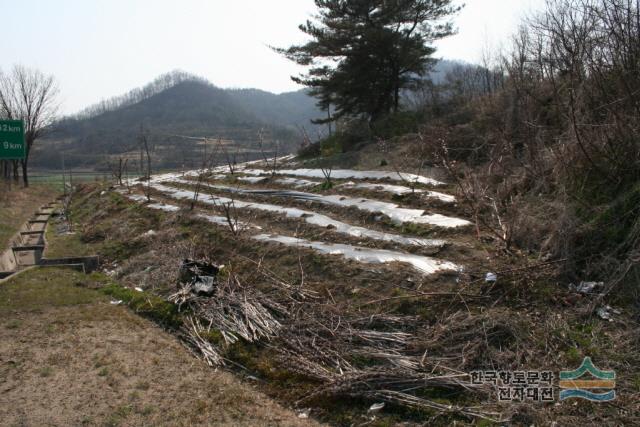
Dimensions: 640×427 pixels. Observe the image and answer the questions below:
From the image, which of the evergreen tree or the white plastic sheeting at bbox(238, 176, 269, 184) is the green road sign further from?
the evergreen tree

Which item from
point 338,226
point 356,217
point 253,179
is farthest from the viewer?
point 253,179

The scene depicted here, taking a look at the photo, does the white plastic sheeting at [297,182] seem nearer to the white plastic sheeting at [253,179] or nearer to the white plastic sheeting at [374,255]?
the white plastic sheeting at [253,179]

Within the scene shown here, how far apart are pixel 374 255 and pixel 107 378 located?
3.46m

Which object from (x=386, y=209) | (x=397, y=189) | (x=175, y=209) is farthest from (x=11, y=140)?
(x=397, y=189)

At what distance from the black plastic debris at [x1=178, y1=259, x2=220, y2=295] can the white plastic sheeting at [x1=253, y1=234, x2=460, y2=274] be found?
1306 mm

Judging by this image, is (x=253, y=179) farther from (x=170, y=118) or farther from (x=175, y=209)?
(x=170, y=118)

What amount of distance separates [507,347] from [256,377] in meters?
2.35

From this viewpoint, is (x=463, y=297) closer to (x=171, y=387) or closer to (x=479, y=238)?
(x=479, y=238)

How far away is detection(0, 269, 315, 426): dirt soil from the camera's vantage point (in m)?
3.71

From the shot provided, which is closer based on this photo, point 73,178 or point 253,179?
point 253,179

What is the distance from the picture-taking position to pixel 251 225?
907 cm

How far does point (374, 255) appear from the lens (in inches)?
241

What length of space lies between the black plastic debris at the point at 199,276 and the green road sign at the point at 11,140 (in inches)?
208

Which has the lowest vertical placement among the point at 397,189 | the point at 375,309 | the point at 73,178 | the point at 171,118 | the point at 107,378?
the point at 107,378
